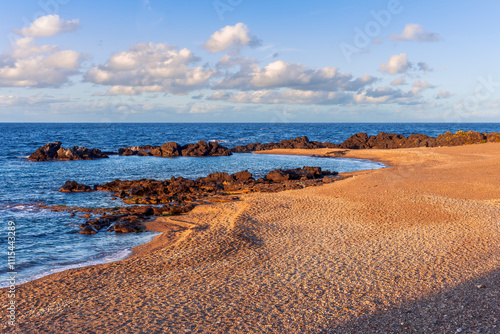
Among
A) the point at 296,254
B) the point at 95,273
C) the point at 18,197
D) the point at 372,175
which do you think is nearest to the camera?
the point at 95,273

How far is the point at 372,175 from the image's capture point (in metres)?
29.7

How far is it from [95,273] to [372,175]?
2332 centimetres

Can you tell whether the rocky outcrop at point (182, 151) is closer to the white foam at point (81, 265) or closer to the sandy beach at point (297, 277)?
the sandy beach at point (297, 277)

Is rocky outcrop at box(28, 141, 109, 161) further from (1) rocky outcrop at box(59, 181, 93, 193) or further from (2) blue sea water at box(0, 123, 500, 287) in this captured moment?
(1) rocky outcrop at box(59, 181, 93, 193)

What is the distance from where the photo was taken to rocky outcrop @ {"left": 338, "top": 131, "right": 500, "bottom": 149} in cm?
5562

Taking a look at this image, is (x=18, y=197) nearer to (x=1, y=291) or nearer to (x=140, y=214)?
(x=140, y=214)

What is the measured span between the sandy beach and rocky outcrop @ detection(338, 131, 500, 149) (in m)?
40.1

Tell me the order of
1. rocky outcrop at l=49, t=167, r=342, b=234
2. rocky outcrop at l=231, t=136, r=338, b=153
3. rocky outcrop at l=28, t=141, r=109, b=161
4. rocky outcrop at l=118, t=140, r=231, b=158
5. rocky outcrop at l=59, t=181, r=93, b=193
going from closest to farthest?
1. rocky outcrop at l=49, t=167, r=342, b=234
2. rocky outcrop at l=59, t=181, r=93, b=193
3. rocky outcrop at l=28, t=141, r=109, b=161
4. rocky outcrop at l=118, t=140, r=231, b=158
5. rocky outcrop at l=231, t=136, r=338, b=153

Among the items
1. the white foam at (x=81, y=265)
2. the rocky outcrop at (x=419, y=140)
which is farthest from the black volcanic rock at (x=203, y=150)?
the white foam at (x=81, y=265)

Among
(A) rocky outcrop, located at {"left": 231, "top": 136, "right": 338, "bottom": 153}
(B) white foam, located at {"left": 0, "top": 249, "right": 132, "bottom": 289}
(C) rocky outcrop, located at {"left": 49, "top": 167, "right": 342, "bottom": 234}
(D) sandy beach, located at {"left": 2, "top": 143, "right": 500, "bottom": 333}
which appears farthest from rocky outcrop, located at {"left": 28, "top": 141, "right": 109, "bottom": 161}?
(B) white foam, located at {"left": 0, "top": 249, "right": 132, "bottom": 289}

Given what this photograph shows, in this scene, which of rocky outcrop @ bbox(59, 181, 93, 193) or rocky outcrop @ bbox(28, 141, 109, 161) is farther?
rocky outcrop @ bbox(28, 141, 109, 161)

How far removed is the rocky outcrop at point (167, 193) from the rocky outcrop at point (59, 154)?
74.2ft

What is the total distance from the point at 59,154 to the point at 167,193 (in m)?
28.7

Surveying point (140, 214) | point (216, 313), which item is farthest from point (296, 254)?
point (140, 214)
